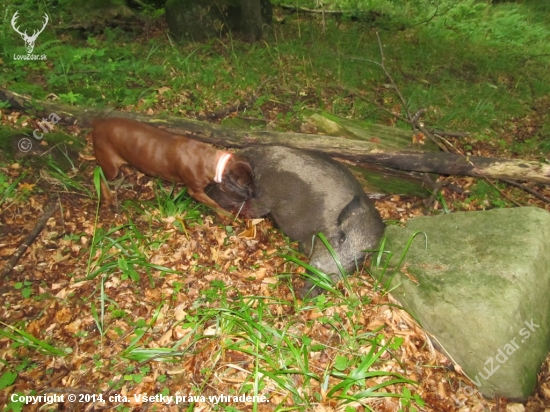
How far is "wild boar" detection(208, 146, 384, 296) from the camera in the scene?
11.8 feet

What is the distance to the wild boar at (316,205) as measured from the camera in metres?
3.58

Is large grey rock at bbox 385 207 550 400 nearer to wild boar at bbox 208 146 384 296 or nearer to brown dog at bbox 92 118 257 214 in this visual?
wild boar at bbox 208 146 384 296

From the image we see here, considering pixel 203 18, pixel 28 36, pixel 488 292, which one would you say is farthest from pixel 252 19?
pixel 488 292

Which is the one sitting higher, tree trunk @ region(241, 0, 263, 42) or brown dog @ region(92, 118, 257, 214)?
tree trunk @ region(241, 0, 263, 42)

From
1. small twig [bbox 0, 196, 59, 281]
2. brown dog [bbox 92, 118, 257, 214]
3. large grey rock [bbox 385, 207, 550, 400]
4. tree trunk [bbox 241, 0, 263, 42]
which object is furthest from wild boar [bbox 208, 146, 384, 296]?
tree trunk [bbox 241, 0, 263, 42]

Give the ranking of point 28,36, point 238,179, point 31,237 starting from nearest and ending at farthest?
1. point 31,237
2. point 238,179
3. point 28,36

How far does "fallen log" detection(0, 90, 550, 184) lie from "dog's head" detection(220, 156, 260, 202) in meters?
0.52

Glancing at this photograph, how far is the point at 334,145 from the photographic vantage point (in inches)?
164

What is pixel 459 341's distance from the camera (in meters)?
2.91

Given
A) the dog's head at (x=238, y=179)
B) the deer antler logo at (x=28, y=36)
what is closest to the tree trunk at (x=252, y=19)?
the deer antler logo at (x=28, y=36)

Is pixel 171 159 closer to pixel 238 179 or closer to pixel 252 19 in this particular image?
pixel 238 179

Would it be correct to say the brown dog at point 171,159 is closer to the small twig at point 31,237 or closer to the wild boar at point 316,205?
the wild boar at point 316,205

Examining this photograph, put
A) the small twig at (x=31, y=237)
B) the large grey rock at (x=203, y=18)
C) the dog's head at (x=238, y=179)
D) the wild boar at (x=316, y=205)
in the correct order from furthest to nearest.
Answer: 1. the large grey rock at (x=203, y=18)
2. the dog's head at (x=238, y=179)
3. the wild boar at (x=316, y=205)
4. the small twig at (x=31, y=237)

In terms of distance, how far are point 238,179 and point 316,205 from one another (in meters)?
0.89
